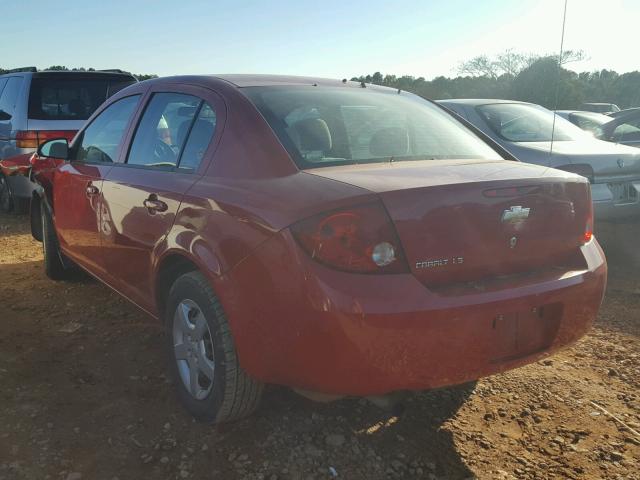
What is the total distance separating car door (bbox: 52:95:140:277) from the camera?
11.8 ft

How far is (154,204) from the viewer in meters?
2.86

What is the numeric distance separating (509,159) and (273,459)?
6.06 feet

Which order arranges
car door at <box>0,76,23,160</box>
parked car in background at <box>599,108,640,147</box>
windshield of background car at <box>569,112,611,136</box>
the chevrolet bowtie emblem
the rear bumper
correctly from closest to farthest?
1. the rear bumper
2. the chevrolet bowtie emblem
3. parked car in background at <box>599,108,640,147</box>
4. car door at <box>0,76,23,160</box>
5. windshield of background car at <box>569,112,611,136</box>

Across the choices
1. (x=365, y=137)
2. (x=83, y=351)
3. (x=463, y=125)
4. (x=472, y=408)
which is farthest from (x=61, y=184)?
(x=472, y=408)

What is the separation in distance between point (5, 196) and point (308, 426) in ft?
23.6

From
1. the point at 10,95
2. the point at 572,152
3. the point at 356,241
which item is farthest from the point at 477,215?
the point at 10,95

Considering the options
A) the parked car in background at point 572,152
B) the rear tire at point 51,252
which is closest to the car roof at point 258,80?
the rear tire at point 51,252

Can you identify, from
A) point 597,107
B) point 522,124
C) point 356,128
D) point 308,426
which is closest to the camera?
point 308,426

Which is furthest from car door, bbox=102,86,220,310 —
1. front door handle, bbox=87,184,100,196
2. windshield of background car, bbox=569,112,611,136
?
windshield of background car, bbox=569,112,611,136

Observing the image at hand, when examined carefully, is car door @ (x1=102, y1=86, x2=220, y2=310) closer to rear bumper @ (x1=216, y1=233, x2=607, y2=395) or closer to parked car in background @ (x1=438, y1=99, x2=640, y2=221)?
rear bumper @ (x1=216, y1=233, x2=607, y2=395)

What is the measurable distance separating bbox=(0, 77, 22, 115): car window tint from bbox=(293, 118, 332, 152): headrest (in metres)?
6.17

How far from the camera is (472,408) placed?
287 cm

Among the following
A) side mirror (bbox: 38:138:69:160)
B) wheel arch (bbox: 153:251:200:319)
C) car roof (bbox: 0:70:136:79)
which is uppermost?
car roof (bbox: 0:70:136:79)

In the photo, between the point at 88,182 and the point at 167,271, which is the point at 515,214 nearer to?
the point at 167,271
